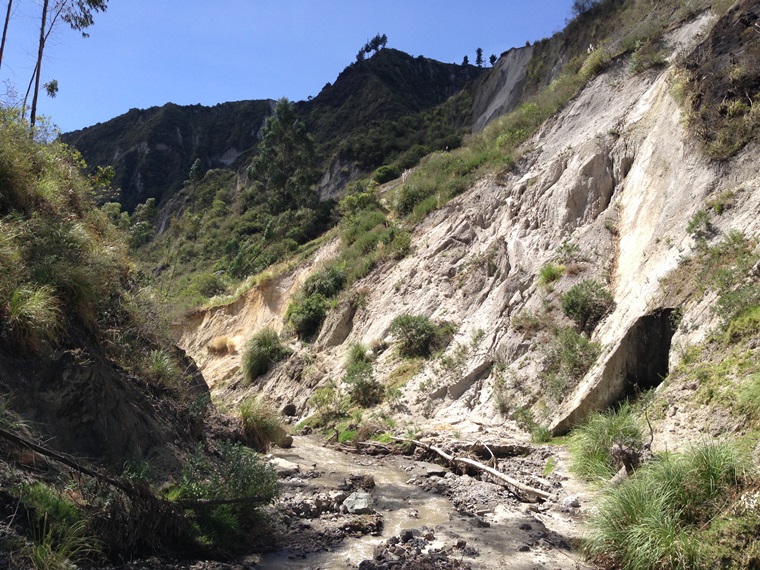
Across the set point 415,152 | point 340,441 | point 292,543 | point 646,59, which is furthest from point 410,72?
point 292,543

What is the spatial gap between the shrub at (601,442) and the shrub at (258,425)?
17.6 feet

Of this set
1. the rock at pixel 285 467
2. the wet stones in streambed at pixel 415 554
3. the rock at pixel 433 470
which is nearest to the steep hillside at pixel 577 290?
the rock at pixel 433 470

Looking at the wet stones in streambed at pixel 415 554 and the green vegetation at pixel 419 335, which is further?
the green vegetation at pixel 419 335

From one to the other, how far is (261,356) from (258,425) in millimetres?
10353

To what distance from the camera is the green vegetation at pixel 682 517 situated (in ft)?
13.9

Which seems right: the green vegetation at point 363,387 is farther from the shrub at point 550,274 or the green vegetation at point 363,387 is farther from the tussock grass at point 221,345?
the tussock grass at point 221,345

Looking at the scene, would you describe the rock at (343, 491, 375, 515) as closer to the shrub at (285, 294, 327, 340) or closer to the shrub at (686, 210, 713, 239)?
the shrub at (686, 210, 713, 239)

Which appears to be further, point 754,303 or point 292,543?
point 754,303

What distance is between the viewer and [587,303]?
36.9ft

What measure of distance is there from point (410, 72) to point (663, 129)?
3028 inches

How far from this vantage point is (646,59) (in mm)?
16641

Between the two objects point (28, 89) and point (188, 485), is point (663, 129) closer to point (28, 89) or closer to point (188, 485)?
point (188, 485)

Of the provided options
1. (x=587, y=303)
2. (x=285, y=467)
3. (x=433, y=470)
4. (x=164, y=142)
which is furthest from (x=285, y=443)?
(x=164, y=142)

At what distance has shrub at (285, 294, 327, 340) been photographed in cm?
2078
